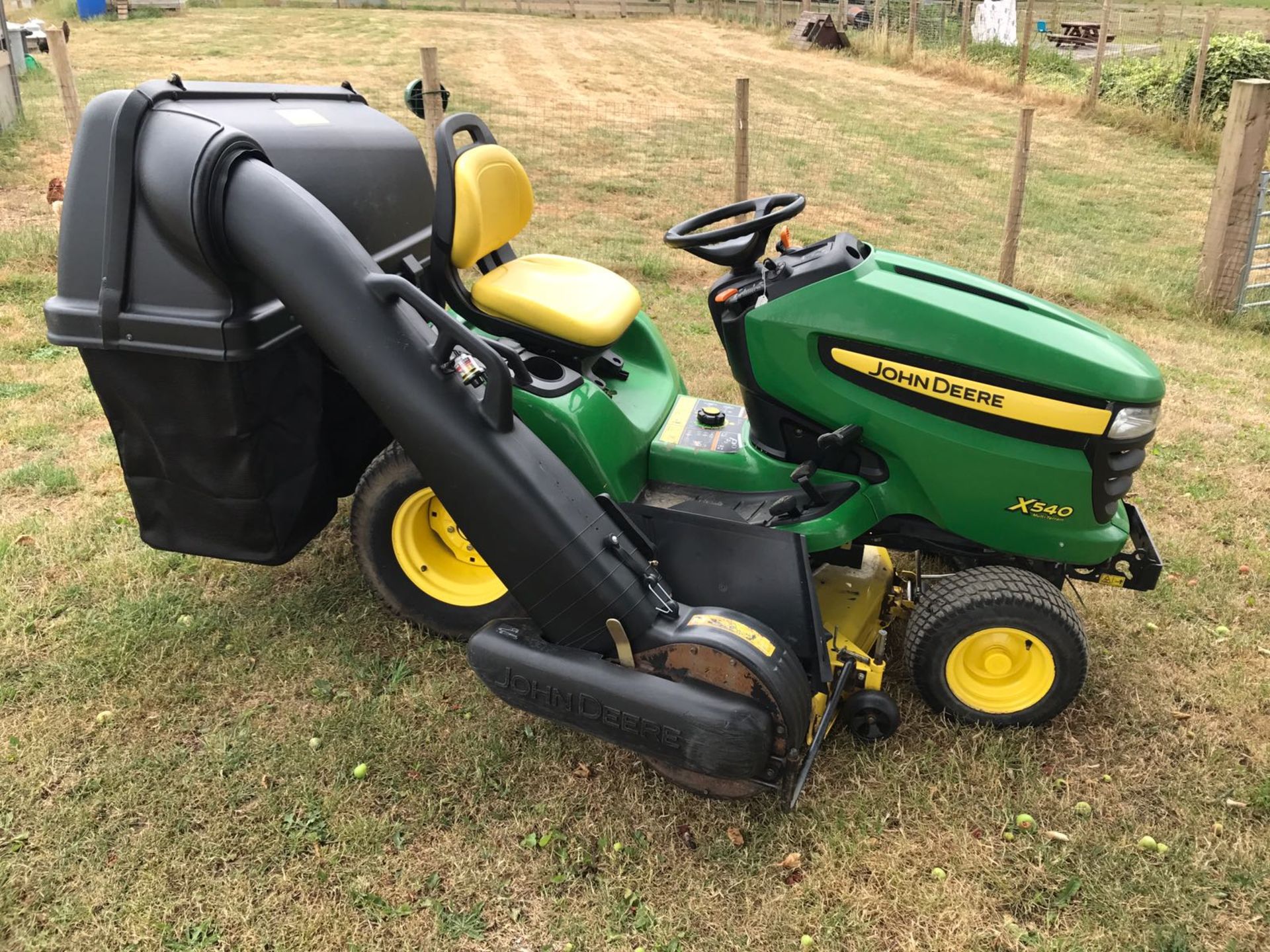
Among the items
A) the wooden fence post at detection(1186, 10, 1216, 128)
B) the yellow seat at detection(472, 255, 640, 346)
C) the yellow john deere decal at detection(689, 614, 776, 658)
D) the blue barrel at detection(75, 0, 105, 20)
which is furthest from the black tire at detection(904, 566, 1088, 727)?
the blue barrel at detection(75, 0, 105, 20)

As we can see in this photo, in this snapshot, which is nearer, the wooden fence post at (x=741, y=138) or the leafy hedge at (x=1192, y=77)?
the wooden fence post at (x=741, y=138)

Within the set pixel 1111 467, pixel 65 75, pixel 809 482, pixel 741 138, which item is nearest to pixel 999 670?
pixel 1111 467

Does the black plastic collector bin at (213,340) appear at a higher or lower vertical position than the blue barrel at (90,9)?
lower

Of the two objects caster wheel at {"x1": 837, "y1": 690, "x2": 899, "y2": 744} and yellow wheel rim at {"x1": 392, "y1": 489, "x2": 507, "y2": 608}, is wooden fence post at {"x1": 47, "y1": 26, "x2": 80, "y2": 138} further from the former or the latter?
caster wheel at {"x1": 837, "y1": 690, "x2": 899, "y2": 744}

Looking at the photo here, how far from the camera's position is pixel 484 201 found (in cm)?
280

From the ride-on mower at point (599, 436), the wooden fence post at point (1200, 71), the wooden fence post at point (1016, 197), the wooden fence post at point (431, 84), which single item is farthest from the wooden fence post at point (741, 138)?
the wooden fence post at point (1200, 71)

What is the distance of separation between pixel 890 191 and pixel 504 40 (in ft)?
45.1

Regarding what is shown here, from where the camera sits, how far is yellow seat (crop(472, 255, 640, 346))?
277 centimetres

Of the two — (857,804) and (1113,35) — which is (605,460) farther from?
(1113,35)

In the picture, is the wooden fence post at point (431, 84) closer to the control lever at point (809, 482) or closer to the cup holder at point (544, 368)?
the cup holder at point (544, 368)

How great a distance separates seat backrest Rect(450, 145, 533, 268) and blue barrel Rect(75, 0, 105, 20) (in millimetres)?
25493

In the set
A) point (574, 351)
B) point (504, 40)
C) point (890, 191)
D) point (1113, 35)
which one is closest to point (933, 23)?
point (1113, 35)

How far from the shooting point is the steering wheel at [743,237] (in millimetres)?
2697

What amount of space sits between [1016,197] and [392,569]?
536cm
